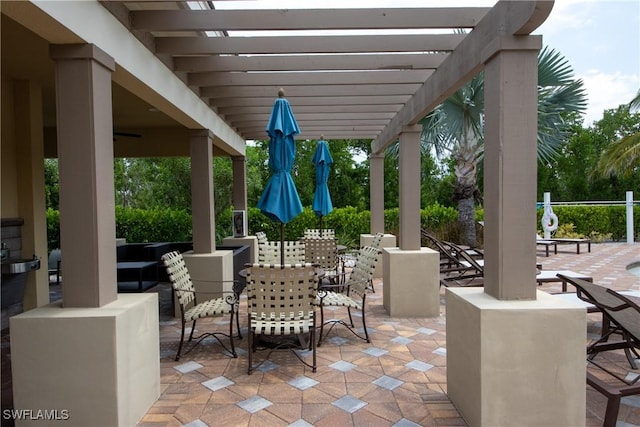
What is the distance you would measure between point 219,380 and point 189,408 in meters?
0.48

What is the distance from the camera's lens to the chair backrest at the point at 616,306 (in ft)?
9.70

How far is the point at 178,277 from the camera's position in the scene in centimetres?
407

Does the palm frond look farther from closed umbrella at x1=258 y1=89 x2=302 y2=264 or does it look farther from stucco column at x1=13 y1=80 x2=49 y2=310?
stucco column at x1=13 y1=80 x2=49 y2=310

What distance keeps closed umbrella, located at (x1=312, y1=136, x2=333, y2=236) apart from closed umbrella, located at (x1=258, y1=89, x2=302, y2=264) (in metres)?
3.48

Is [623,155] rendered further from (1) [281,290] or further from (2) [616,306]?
(1) [281,290]

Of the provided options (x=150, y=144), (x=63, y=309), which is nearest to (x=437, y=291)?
(x=63, y=309)

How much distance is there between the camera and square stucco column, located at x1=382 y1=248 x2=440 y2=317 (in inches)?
202

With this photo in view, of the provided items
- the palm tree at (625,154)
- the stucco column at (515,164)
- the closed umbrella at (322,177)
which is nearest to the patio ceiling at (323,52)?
the stucco column at (515,164)

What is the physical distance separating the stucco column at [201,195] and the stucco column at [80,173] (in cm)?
296

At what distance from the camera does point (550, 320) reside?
7.89ft

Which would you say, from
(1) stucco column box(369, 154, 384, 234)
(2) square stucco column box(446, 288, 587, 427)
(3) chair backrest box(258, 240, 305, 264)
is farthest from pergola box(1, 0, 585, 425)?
(1) stucco column box(369, 154, 384, 234)

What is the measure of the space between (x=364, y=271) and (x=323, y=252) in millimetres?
2152

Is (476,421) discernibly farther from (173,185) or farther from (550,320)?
(173,185)

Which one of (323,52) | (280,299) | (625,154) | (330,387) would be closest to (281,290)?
(280,299)
